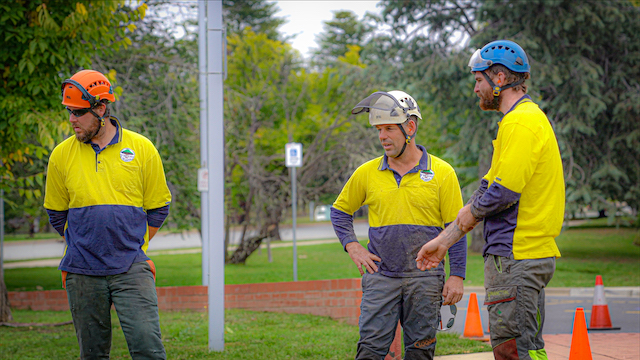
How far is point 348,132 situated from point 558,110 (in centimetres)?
578

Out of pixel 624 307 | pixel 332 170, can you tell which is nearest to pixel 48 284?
pixel 332 170

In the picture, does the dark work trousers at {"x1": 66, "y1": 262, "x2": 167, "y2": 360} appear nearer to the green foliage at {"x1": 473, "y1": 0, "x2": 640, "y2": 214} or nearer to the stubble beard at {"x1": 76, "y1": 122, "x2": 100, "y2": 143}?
the stubble beard at {"x1": 76, "y1": 122, "x2": 100, "y2": 143}

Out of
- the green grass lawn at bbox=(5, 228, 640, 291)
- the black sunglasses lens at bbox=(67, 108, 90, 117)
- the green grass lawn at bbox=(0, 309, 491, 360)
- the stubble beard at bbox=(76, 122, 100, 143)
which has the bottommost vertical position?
the green grass lawn at bbox=(5, 228, 640, 291)

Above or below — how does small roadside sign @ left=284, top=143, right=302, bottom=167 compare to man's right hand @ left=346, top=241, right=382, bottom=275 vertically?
above

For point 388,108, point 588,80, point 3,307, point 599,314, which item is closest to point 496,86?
point 388,108

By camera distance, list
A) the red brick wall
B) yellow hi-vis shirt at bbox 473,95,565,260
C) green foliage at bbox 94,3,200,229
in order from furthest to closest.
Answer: green foliage at bbox 94,3,200,229
the red brick wall
yellow hi-vis shirt at bbox 473,95,565,260

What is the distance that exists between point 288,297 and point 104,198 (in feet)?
20.8

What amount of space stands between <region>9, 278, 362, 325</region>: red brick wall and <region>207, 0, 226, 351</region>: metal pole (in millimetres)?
2425

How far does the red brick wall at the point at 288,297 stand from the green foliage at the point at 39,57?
11.5 ft

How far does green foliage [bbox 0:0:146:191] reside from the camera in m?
7.65

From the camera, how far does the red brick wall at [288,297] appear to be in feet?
31.0

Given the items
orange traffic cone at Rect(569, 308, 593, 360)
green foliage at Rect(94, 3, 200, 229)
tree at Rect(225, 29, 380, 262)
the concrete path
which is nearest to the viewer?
orange traffic cone at Rect(569, 308, 593, 360)

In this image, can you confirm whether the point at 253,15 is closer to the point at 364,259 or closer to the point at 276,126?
the point at 276,126

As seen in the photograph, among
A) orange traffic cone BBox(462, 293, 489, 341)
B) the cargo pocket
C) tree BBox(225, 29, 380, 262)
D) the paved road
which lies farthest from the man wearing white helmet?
tree BBox(225, 29, 380, 262)
